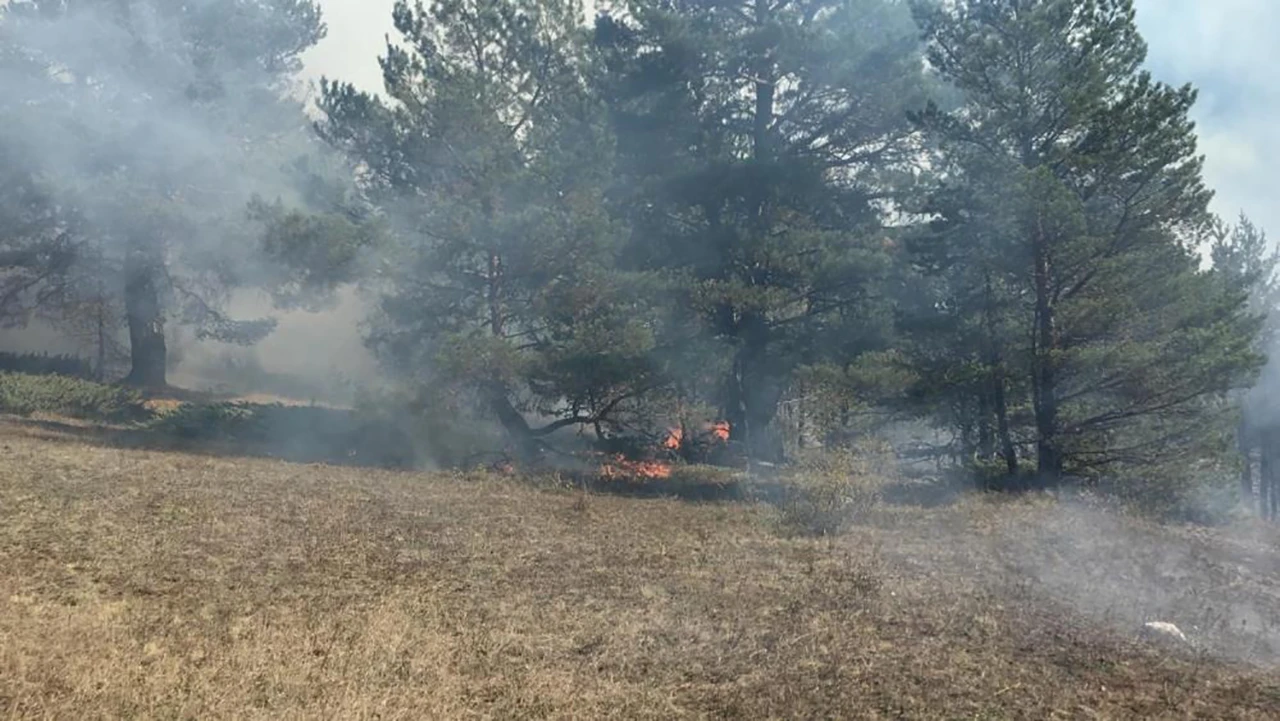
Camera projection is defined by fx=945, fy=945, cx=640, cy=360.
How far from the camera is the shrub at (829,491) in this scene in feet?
40.8

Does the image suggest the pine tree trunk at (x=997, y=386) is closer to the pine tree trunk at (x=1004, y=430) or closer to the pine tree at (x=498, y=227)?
the pine tree trunk at (x=1004, y=430)

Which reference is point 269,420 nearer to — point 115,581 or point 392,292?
point 392,292

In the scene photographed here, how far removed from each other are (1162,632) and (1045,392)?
9932 millimetres

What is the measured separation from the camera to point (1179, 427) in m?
16.3

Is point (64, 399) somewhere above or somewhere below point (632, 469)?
above

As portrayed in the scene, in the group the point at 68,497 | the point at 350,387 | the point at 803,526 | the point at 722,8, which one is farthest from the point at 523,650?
the point at 350,387

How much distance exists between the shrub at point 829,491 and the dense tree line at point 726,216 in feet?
9.37

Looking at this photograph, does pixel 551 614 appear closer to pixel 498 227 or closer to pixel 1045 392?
pixel 1045 392

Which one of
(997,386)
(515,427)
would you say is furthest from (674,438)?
(997,386)

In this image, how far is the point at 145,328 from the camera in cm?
2866

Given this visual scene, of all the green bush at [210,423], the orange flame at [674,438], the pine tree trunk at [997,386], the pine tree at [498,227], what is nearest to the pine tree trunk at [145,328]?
the green bush at [210,423]

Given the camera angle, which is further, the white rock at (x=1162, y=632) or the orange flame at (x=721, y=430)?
the orange flame at (x=721, y=430)

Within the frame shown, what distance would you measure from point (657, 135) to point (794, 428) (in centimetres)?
853

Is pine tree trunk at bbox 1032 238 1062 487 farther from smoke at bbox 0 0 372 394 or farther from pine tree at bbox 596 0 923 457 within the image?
smoke at bbox 0 0 372 394
